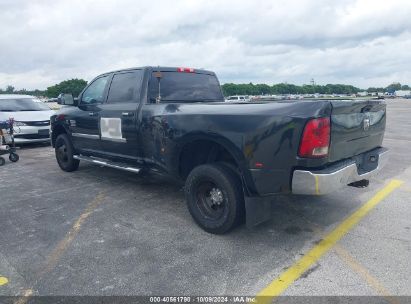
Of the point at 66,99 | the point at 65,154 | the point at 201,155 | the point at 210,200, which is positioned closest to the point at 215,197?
the point at 210,200

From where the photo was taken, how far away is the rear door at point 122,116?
198 inches

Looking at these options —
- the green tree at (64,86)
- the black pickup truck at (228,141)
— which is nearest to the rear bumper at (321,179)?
the black pickup truck at (228,141)

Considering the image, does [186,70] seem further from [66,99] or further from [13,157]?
[13,157]

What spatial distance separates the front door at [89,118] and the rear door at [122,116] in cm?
18

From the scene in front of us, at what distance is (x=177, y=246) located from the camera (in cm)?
369

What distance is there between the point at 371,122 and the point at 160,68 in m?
2.92

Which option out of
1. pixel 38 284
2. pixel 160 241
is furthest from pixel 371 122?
pixel 38 284

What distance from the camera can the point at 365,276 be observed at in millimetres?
3021

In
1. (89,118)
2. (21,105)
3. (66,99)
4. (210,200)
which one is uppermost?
(66,99)

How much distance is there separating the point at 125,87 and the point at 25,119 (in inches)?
257

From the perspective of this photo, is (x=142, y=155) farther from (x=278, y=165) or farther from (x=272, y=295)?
(x=272, y=295)

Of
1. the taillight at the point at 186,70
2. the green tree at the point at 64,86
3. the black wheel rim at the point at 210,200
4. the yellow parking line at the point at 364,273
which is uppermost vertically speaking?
the green tree at the point at 64,86

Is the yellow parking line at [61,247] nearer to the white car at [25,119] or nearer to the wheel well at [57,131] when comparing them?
the wheel well at [57,131]

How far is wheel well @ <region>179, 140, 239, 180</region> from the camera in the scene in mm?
4063
